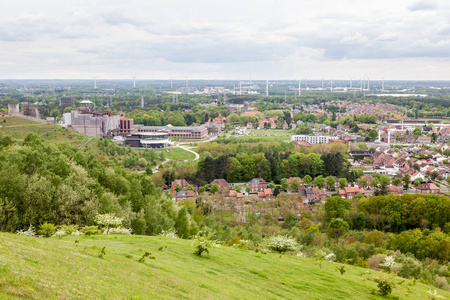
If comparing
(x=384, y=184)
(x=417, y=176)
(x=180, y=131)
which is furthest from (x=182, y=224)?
(x=180, y=131)

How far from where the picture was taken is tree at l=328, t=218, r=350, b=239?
3831 cm

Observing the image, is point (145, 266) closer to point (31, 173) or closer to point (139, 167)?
point (31, 173)

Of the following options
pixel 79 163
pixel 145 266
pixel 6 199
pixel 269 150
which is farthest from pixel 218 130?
pixel 145 266

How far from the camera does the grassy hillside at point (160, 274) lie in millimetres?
8617

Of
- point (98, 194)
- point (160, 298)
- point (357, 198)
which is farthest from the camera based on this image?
point (357, 198)

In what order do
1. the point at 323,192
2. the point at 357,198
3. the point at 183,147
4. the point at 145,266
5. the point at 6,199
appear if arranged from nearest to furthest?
the point at 145,266, the point at 6,199, the point at 357,198, the point at 323,192, the point at 183,147

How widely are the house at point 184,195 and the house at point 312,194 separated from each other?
14150 millimetres

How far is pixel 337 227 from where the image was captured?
3847 centimetres

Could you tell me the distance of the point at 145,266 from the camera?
12.7 meters

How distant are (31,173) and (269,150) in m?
50.8

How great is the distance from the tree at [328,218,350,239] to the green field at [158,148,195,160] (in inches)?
1515

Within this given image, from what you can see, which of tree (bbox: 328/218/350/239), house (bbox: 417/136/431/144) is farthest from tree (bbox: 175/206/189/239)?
house (bbox: 417/136/431/144)

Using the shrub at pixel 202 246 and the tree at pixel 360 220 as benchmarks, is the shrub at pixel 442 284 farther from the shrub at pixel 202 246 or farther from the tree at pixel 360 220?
the tree at pixel 360 220

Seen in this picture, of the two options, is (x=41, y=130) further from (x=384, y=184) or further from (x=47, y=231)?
(x=47, y=231)
